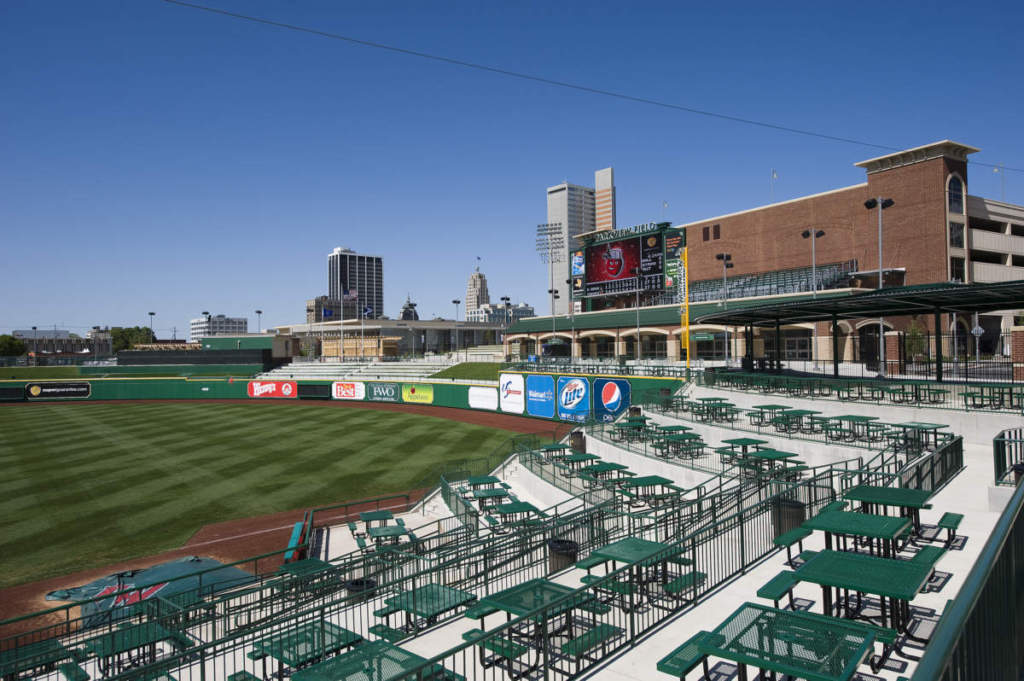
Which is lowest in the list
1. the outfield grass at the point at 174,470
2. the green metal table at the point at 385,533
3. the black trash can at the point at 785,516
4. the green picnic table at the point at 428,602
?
the outfield grass at the point at 174,470

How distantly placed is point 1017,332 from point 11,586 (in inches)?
1556

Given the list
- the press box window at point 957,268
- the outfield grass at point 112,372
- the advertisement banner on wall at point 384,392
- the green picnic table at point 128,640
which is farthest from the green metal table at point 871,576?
the outfield grass at point 112,372

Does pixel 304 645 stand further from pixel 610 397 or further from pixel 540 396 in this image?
pixel 540 396

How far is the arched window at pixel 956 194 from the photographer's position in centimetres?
5072

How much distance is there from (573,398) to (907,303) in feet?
66.9

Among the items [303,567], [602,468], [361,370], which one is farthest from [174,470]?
[361,370]

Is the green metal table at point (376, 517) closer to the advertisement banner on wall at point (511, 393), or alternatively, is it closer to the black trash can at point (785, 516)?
the black trash can at point (785, 516)

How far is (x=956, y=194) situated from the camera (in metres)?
51.1

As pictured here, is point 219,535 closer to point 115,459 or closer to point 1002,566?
point 115,459

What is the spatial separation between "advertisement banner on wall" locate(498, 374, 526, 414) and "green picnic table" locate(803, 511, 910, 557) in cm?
3642

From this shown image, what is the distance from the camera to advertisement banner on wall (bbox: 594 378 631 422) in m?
36.6

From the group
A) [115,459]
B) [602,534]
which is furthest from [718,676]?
[115,459]

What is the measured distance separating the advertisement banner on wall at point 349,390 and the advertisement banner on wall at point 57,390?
31109 millimetres

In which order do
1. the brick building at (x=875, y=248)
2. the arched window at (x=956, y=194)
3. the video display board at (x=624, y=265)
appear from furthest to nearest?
the video display board at (x=624, y=265), the arched window at (x=956, y=194), the brick building at (x=875, y=248)
